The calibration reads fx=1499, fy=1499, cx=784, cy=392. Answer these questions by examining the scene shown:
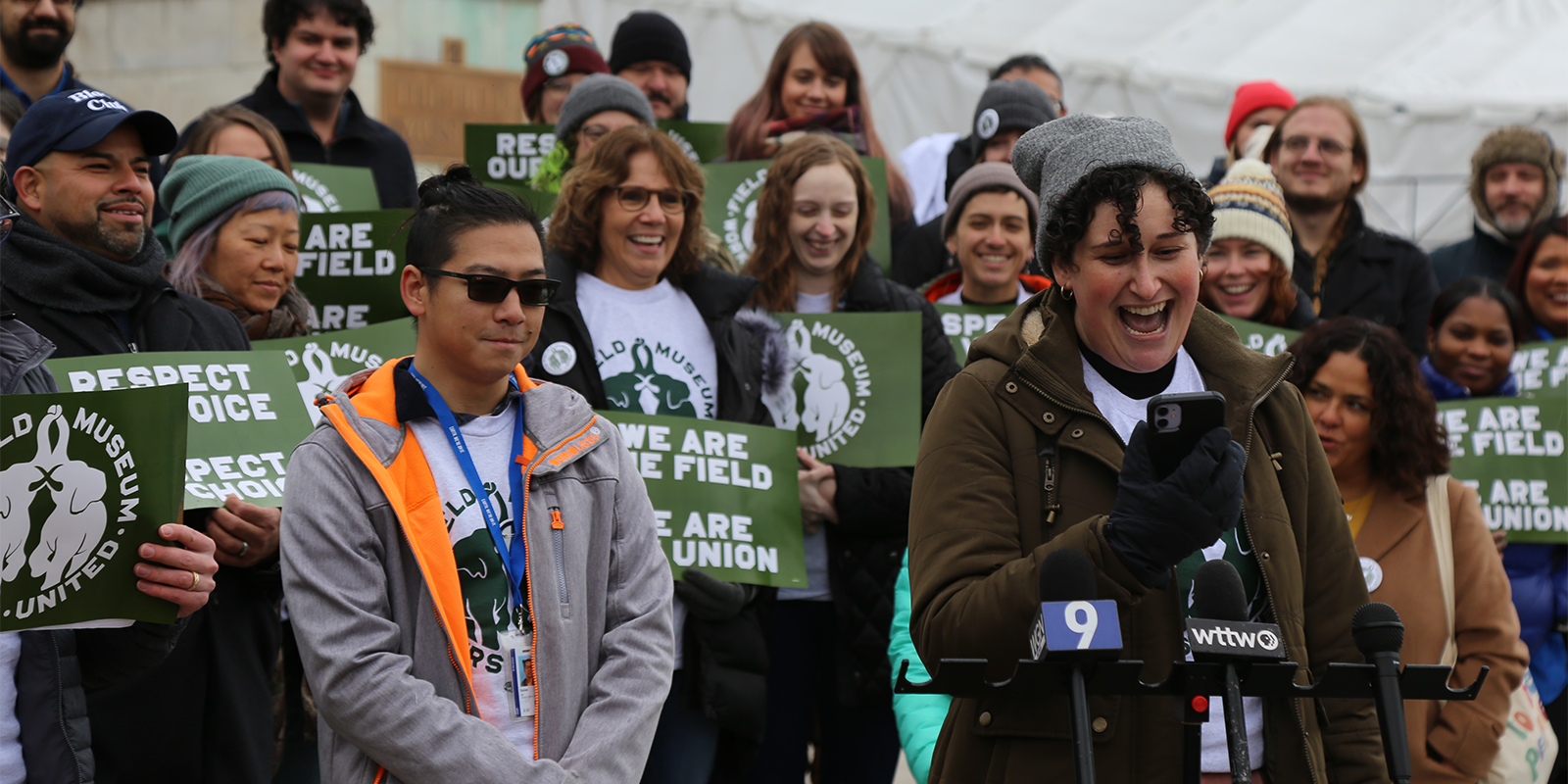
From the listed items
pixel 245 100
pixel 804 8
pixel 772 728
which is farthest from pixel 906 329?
pixel 804 8

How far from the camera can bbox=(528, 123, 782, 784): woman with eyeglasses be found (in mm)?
4656

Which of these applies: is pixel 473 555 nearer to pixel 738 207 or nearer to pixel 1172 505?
pixel 1172 505

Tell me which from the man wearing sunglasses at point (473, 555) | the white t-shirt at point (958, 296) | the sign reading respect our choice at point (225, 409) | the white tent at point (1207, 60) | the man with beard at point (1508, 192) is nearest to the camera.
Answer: the man wearing sunglasses at point (473, 555)

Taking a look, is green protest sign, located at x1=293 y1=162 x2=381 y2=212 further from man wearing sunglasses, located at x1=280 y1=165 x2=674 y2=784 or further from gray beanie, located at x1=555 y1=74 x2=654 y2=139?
man wearing sunglasses, located at x1=280 y1=165 x2=674 y2=784

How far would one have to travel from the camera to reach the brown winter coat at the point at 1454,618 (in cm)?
470

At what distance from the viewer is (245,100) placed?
7.14 m

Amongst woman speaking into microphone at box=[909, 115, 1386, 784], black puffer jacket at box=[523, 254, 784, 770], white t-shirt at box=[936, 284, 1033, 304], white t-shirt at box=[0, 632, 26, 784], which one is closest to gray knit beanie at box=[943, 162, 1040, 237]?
white t-shirt at box=[936, 284, 1033, 304]

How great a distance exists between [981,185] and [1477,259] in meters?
3.35

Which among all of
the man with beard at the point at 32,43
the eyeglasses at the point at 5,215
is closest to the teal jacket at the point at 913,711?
the eyeglasses at the point at 5,215

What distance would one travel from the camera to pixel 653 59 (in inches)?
291

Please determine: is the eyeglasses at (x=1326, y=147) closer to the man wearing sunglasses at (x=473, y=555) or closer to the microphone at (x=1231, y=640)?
the man wearing sunglasses at (x=473, y=555)

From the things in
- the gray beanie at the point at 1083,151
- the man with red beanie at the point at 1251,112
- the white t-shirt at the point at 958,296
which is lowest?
the white t-shirt at the point at 958,296

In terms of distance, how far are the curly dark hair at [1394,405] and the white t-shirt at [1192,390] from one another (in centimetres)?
180

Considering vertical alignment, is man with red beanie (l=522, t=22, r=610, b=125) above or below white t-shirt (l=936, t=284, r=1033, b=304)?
above
